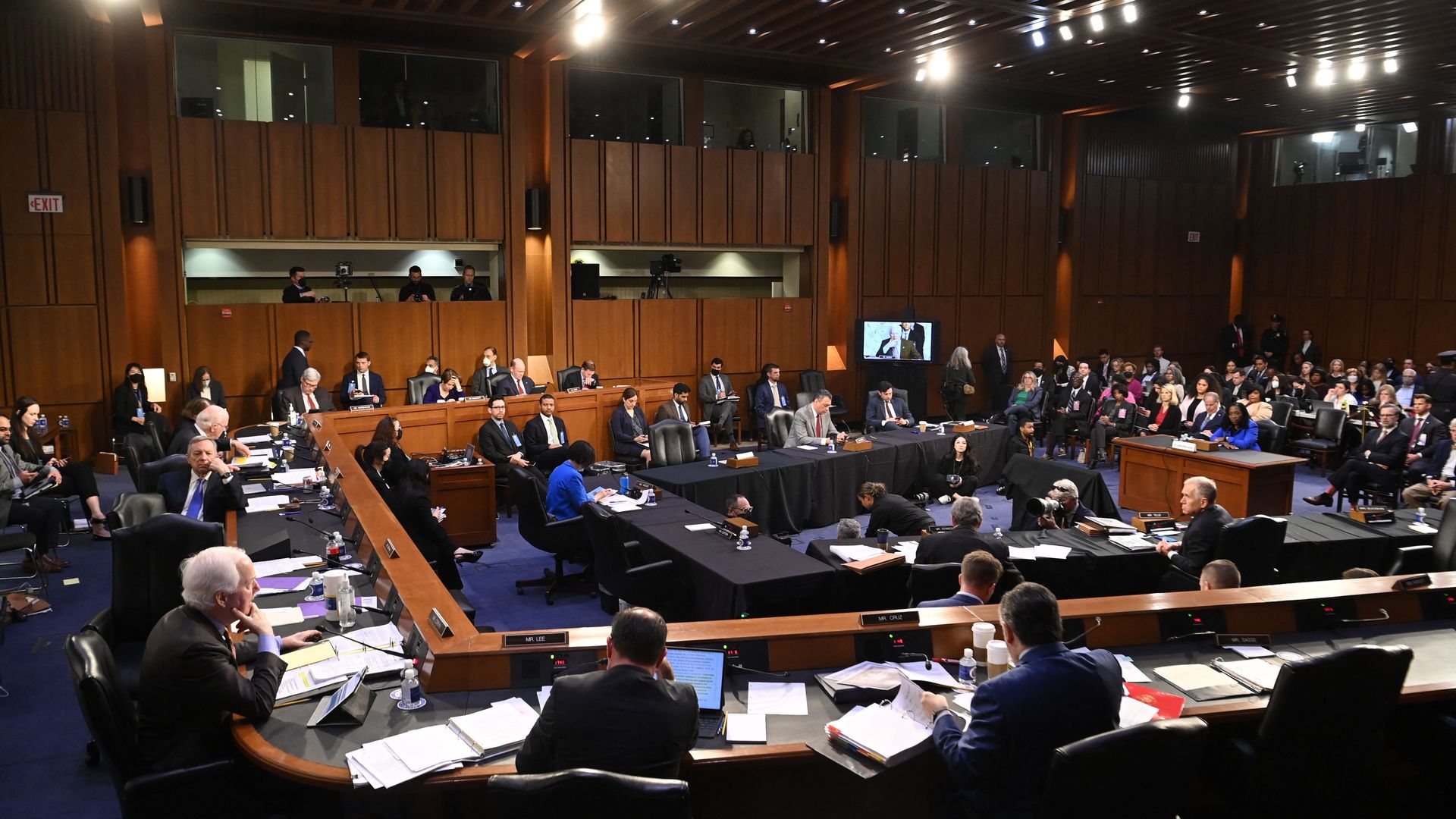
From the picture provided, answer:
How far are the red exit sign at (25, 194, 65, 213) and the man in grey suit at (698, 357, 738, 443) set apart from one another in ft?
25.4

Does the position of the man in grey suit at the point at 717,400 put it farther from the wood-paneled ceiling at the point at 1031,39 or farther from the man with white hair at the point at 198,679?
the man with white hair at the point at 198,679

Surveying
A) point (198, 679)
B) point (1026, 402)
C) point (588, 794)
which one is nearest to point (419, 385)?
point (1026, 402)

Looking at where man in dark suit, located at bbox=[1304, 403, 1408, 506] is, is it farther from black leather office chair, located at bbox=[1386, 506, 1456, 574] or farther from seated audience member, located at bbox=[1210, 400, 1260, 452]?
black leather office chair, located at bbox=[1386, 506, 1456, 574]

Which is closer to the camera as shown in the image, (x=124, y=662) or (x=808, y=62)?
(x=124, y=662)

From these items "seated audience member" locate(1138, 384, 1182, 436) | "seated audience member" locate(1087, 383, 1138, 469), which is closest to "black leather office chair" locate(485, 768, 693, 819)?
"seated audience member" locate(1138, 384, 1182, 436)

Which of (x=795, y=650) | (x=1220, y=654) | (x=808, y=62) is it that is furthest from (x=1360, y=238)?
(x=795, y=650)

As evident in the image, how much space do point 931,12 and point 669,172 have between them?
180 inches

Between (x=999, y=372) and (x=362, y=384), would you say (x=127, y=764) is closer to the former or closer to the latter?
(x=362, y=384)

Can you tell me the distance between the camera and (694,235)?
15.0 meters

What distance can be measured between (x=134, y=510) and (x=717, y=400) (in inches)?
333

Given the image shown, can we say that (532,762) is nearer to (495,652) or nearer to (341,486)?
(495,652)

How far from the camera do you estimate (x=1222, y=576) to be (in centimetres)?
504

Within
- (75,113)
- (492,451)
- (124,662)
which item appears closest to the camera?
(124,662)

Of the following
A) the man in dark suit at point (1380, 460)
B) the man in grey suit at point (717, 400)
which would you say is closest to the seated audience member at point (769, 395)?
the man in grey suit at point (717, 400)
